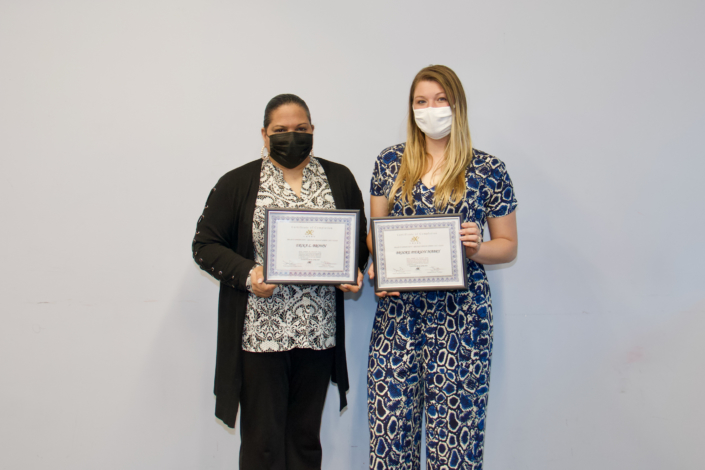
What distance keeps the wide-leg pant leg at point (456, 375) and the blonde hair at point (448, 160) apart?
338 mm

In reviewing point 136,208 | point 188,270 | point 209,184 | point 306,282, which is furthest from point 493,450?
point 136,208

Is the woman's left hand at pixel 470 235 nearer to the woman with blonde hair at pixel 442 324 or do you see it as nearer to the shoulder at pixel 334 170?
the woman with blonde hair at pixel 442 324

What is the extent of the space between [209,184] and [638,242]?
6.59ft

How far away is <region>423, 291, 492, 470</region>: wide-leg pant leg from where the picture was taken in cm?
152

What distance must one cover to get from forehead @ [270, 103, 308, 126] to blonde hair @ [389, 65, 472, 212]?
40 centimetres

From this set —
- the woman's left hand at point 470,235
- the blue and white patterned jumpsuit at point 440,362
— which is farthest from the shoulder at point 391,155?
the woman's left hand at point 470,235

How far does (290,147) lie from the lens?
1616mm

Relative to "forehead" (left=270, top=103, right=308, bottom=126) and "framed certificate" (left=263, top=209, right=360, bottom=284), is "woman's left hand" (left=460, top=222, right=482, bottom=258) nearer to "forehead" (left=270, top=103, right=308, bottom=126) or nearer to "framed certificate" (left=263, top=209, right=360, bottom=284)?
"framed certificate" (left=263, top=209, right=360, bottom=284)

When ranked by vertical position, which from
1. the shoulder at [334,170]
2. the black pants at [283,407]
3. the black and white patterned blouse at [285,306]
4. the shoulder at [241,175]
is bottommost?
the black pants at [283,407]

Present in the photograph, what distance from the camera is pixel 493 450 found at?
2189 millimetres

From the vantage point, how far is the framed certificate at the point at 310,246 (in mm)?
1513

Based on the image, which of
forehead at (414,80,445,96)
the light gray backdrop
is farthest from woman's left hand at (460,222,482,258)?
the light gray backdrop

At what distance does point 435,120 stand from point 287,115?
52cm

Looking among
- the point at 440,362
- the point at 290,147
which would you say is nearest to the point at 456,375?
the point at 440,362
